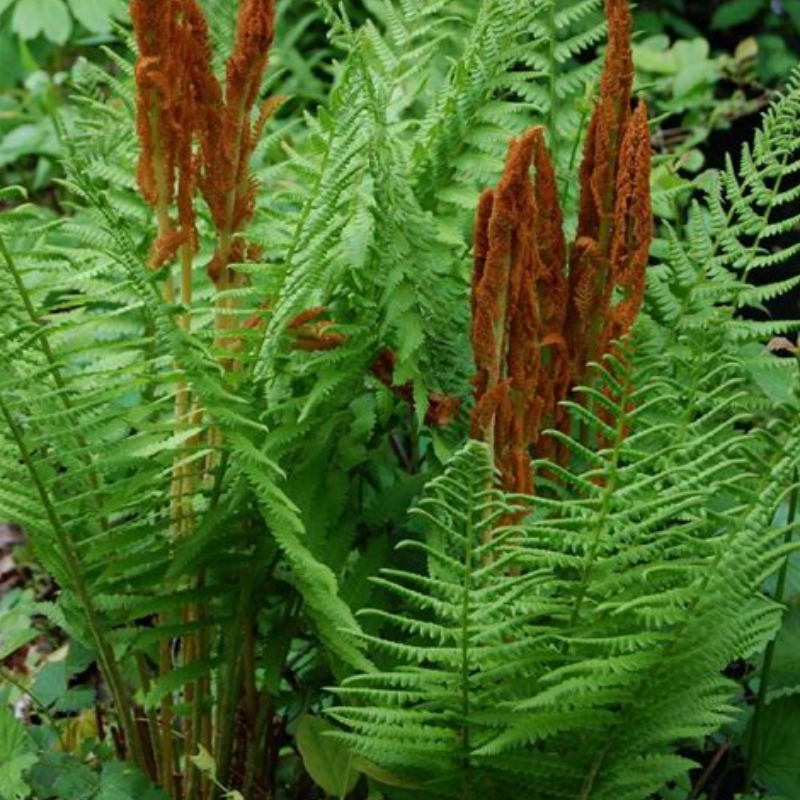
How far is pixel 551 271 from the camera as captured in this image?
1556mm

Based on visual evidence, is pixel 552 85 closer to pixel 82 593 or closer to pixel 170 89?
pixel 170 89

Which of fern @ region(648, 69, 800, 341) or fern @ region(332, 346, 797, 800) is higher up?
fern @ region(648, 69, 800, 341)

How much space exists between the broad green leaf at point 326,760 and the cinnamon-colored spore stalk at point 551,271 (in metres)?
0.37

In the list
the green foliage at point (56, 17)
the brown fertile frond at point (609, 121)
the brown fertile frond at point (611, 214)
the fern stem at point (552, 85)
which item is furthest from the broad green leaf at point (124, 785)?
the green foliage at point (56, 17)

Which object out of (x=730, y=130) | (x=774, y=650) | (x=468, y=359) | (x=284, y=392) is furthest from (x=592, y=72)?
(x=730, y=130)

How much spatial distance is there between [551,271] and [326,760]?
599 mm

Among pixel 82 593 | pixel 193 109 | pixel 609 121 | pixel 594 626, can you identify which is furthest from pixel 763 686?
pixel 193 109

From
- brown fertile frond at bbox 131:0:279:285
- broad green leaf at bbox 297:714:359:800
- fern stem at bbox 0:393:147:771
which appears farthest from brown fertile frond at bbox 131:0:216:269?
broad green leaf at bbox 297:714:359:800

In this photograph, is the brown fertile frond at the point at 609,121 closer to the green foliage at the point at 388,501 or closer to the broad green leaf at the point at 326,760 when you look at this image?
the green foliage at the point at 388,501

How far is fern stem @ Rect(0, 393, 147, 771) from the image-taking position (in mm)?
1557

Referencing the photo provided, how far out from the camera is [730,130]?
4133 millimetres

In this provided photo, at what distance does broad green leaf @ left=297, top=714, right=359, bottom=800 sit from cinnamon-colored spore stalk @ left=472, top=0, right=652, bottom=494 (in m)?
0.37

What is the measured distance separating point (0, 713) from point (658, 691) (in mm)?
817

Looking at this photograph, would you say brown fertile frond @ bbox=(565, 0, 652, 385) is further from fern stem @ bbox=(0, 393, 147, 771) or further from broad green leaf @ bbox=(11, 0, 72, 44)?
broad green leaf @ bbox=(11, 0, 72, 44)
